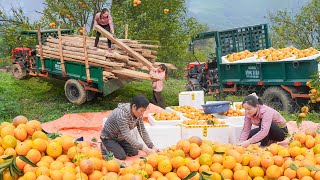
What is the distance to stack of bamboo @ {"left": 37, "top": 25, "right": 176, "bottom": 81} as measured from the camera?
36.6 feet

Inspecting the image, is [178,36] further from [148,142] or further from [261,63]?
[148,142]

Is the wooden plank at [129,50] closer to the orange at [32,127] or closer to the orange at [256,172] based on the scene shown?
the orange at [32,127]

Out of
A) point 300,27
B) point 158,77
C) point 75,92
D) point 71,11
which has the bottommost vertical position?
point 75,92

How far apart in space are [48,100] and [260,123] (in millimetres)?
7902

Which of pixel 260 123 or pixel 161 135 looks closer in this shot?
pixel 260 123

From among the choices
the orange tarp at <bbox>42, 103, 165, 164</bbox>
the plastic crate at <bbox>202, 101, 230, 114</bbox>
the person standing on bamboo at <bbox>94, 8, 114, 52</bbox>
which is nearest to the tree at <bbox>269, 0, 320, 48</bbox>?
the person standing on bamboo at <bbox>94, 8, 114, 52</bbox>

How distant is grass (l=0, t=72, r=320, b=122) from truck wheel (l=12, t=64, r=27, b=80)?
1.18 feet

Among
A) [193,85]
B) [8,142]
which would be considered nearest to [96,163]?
[8,142]

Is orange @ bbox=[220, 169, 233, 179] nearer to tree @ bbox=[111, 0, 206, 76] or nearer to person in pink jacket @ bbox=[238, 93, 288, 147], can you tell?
person in pink jacket @ bbox=[238, 93, 288, 147]

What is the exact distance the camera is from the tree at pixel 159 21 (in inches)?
649

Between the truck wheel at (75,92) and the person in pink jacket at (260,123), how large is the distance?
18.7 feet

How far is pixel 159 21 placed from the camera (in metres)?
16.8

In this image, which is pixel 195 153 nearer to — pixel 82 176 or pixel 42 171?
pixel 82 176

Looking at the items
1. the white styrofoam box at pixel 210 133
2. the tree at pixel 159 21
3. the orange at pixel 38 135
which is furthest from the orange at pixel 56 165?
the tree at pixel 159 21
